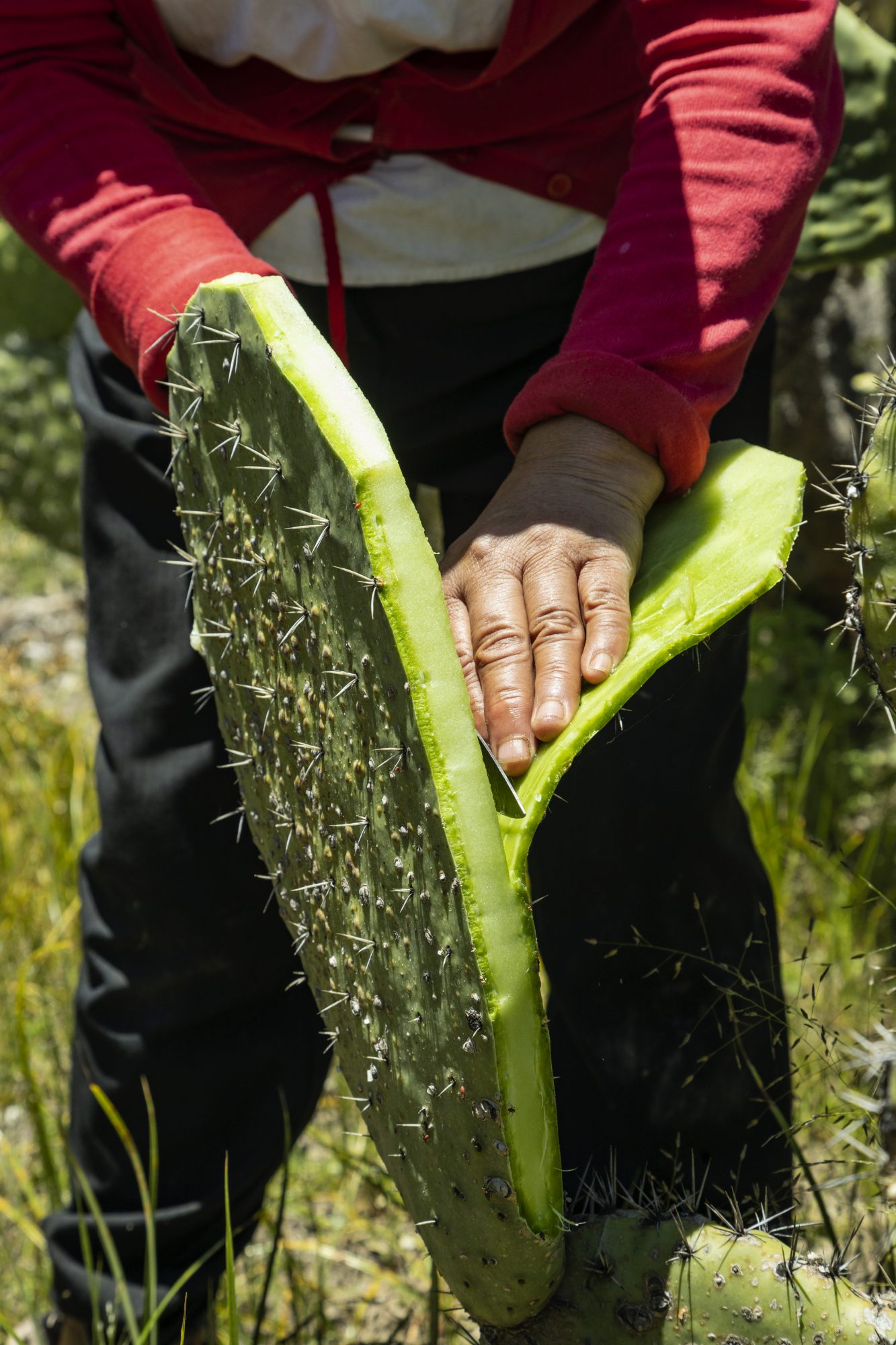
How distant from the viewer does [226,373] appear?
78cm

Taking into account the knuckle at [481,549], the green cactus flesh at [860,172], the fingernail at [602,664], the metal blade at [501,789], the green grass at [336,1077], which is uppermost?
the knuckle at [481,549]

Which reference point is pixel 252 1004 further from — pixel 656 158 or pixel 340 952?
pixel 656 158

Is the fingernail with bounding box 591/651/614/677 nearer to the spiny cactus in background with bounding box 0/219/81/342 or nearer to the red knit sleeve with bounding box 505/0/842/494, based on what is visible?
the red knit sleeve with bounding box 505/0/842/494

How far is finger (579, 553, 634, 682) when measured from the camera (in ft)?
2.35

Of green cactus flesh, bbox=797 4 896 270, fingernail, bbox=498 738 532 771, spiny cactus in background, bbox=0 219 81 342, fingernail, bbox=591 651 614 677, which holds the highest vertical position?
fingernail, bbox=591 651 614 677

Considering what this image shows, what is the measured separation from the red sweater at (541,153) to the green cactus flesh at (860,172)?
2.44 ft

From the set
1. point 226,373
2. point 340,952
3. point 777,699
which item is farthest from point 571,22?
point 777,699

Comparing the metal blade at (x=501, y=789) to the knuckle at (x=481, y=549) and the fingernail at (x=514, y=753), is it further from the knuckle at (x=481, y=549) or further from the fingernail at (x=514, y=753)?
the knuckle at (x=481, y=549)

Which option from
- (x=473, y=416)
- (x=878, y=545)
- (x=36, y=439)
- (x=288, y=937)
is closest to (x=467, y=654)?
(x=878, y=545)

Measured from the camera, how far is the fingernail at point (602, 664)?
2.33 feet

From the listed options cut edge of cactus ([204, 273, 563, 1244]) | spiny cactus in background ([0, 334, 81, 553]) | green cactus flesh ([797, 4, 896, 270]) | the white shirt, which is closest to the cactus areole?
cut edge of cactus ([204, 273, 563, 1244])

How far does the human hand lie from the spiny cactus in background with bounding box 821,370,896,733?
14 cm

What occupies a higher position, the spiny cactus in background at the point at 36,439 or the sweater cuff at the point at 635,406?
the sweater cuff at the point at 635,406

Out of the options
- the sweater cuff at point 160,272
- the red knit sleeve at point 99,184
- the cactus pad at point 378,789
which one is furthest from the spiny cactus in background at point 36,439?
the cactus pad at point 378,789
